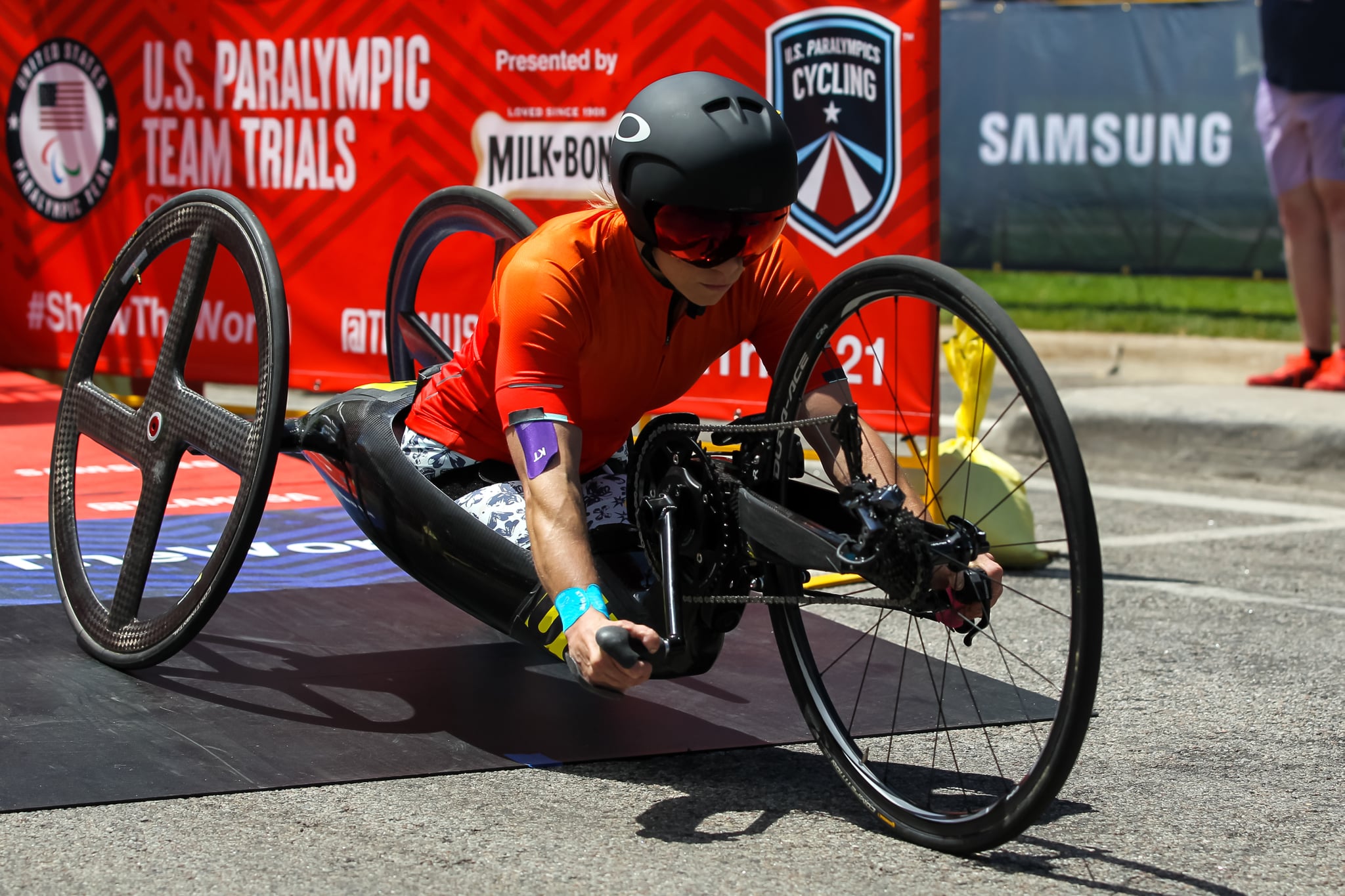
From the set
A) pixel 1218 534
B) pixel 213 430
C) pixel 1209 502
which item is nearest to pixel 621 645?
pixel 213 430

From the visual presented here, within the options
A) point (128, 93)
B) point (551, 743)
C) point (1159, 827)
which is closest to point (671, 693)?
point (551, 743)

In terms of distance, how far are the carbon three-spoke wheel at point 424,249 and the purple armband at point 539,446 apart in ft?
5.26

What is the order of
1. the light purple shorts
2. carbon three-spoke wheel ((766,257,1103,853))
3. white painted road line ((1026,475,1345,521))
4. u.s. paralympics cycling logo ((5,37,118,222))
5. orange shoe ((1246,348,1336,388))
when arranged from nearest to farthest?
carbon three-spoke wheel ((766,257,1103,853)) < white painted road line ((1026,475,1345,521)) < u.s. paralympics cycling logo ((5,37,118,222)) < the light purple shorts < orange shoe ((1246,348,1336,388))

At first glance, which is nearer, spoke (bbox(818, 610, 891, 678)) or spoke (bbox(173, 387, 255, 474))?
spoke (bbox(173, 387, 255, 474))

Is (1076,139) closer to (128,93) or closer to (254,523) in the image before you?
(128,93)

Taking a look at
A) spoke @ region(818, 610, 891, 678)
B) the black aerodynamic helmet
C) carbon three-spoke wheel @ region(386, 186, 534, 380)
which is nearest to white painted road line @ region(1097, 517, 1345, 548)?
spoke @ region(818, 610, 891, 678)

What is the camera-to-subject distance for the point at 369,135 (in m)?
7.31

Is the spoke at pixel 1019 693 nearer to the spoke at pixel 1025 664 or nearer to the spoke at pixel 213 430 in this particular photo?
the spoke at pixel 1025 664

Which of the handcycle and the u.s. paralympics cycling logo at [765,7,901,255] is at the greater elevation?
the u.s. paralympics cycling logo at [765,7,901,255]

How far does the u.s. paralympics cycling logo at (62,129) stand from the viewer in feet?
26.5

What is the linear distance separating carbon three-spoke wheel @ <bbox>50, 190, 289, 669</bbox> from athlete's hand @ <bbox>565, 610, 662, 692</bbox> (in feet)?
3.29

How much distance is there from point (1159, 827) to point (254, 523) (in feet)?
6.48

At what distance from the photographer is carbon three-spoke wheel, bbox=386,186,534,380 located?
4.88 metres

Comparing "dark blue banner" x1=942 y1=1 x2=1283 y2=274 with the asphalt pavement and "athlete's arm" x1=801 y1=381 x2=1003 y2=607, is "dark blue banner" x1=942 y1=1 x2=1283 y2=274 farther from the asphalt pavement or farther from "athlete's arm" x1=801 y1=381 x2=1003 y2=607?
"athlete's arm" x1=801 y1=381 x2=1003 y2=607
